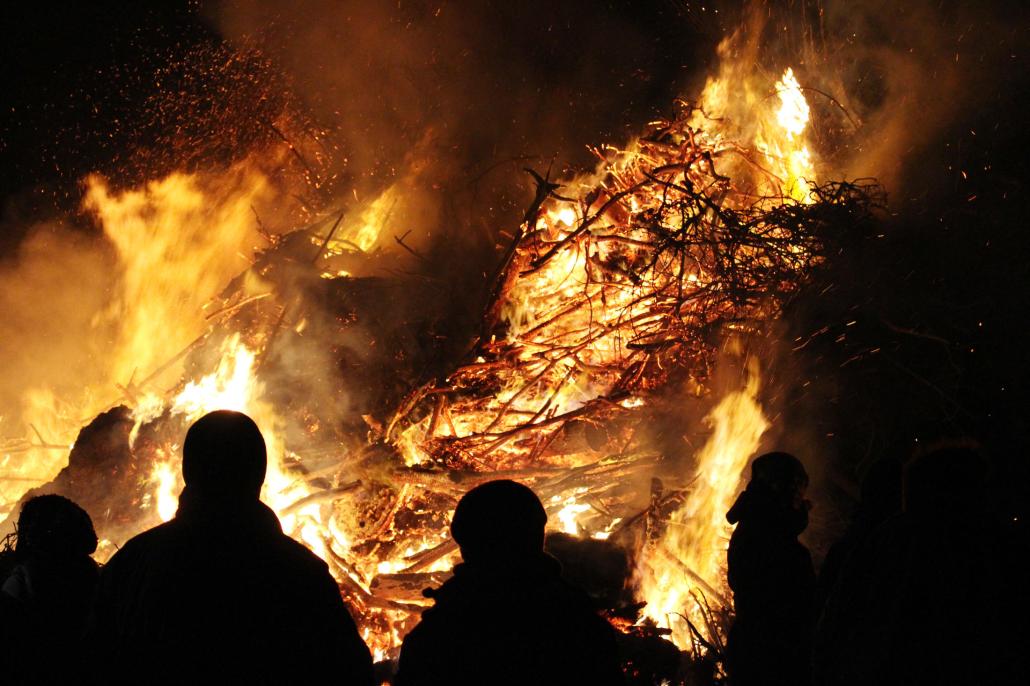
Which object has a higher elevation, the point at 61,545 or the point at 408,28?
the point at 408,28

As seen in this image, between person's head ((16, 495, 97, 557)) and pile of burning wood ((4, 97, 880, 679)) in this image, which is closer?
person's head ((16, 495, 97, 557))

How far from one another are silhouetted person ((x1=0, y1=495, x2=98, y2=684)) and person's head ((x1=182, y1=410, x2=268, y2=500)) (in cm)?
76

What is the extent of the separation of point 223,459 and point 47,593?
142cm

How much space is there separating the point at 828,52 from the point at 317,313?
21.3ft

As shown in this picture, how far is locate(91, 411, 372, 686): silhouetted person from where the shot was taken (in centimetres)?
170

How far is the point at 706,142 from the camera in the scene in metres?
6.97

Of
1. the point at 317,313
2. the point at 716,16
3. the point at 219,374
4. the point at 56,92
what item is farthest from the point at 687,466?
the point at 56,92

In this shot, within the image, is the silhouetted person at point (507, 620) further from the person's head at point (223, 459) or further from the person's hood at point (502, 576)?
the person's head at point (223, 459)

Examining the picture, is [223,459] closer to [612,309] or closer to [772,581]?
[772,581]

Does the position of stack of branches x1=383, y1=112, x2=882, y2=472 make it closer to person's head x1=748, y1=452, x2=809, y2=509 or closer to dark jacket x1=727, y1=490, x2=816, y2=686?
person's head x1=748, y1=452, x2=809, y2=509

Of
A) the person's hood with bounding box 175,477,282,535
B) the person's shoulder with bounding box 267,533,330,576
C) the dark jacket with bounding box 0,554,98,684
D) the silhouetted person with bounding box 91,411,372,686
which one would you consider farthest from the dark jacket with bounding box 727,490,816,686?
the dark jacket with bounding box 0,554,98,684

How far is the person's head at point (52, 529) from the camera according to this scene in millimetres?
2674

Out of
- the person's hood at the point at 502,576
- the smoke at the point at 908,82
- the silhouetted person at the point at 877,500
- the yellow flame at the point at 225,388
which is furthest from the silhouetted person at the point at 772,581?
the yellow flame at the point at 225,388

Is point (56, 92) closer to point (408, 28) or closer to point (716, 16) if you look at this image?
point (408, 28)
